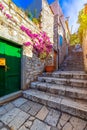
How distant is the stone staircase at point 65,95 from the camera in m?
2.32

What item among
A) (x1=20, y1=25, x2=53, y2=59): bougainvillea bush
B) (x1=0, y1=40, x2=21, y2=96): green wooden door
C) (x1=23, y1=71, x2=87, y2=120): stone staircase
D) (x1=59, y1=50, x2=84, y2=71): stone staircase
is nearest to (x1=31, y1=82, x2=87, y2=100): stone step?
(x1=23, y1=71, x2=87, y2=120): stone staircase

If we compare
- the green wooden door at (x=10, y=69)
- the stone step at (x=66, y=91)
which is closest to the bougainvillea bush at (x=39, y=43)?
the green wooden door at (x=10, y=69)

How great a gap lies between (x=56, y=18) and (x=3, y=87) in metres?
6.67

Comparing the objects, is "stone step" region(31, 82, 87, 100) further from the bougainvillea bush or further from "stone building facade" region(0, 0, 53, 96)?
the bougainvillea bush

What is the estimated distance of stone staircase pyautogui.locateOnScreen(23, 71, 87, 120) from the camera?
2320mm

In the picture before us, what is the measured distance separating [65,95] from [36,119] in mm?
1155

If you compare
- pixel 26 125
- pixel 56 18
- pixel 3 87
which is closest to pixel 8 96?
pixel 3 87

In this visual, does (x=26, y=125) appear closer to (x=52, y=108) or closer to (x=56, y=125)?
(x=56, y=125)

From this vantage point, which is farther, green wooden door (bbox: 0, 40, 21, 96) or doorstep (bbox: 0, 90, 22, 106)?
green wooden door (bbox: 0, 40, 21, 96)

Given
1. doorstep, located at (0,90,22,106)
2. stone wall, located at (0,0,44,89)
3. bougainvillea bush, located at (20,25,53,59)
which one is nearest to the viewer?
doorstep, located at (0,90,22,106)

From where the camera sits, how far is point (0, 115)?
8.08 feet

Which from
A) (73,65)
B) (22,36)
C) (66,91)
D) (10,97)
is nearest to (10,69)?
(10,97)

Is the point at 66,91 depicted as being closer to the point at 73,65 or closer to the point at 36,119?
the point at 36,119

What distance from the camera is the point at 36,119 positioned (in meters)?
2.26
